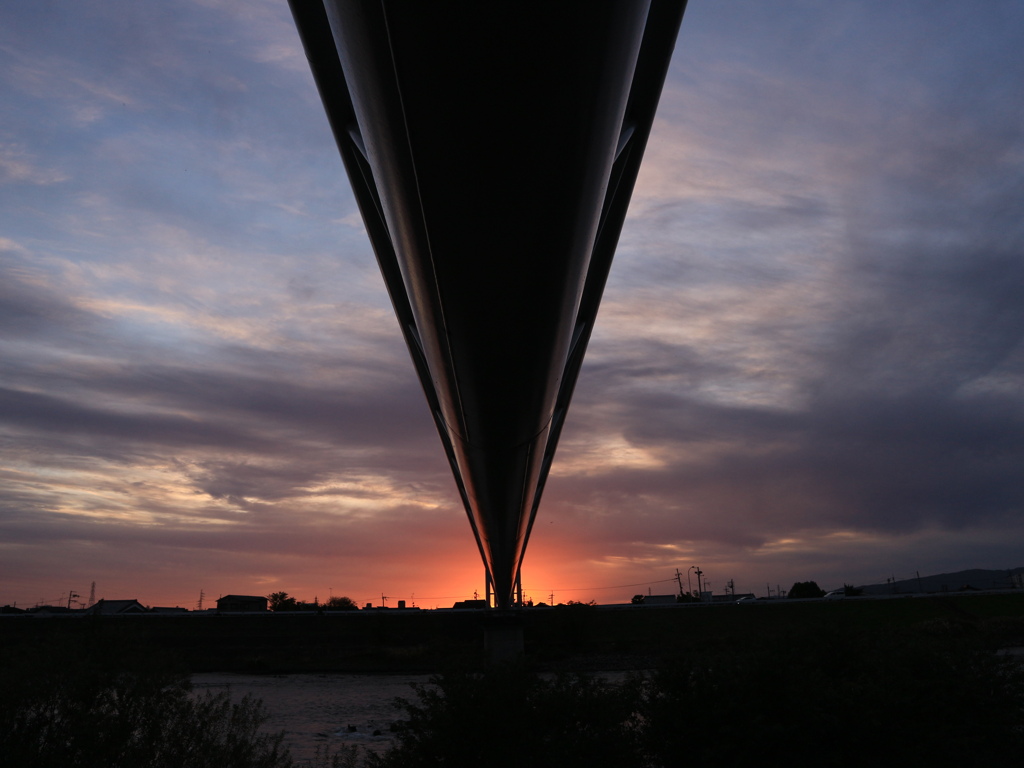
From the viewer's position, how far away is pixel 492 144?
140 inches

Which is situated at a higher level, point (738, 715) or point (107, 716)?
point (107, 716)

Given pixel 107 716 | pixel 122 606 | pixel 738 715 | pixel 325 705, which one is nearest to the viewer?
pixel 107 716

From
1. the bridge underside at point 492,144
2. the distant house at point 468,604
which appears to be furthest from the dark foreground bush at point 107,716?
the distant house at point 468,604

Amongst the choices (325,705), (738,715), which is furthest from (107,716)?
(325,705)

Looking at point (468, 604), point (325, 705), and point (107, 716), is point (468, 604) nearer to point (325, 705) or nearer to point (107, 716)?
point (325, 705)

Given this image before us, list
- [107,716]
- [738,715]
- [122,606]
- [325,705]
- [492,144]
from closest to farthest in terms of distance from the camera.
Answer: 1. [492,144]
2. [107,716]
3. [738,715]
4. [325,705]
5. [122,606]

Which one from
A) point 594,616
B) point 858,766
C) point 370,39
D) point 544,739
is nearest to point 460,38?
point 370,39

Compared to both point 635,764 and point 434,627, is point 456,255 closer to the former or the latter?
point 635,764

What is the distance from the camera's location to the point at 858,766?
11.7m

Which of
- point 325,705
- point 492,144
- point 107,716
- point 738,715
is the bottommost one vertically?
point 325,705

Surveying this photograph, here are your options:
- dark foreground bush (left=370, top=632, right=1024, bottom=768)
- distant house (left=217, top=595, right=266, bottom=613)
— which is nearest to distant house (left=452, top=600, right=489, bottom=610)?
distant house (left=217, top=595, right=266, bottom=613)

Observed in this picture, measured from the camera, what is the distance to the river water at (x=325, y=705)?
25.1 m

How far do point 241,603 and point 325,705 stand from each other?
79185 millimetres

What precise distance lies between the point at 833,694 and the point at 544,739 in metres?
4.58
